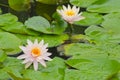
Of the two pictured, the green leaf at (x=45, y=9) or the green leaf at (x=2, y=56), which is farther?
the green leaf at (x=45, y=9)

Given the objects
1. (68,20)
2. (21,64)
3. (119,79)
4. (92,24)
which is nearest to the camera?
(119,79)

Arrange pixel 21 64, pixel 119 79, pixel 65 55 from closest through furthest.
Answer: pixel 119 79, pixel 21 64, pixel 65 55

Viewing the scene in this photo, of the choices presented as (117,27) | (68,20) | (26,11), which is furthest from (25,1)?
(117,27)

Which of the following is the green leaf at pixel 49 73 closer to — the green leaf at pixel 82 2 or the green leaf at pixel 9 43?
the green leaf at pixel 9 43

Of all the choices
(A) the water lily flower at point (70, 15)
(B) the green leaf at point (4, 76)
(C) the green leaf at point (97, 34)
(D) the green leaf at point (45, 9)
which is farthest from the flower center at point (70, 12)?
(B) the green leaf at point (4, 76)

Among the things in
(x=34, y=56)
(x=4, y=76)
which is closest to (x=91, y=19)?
(x=34, y=56)

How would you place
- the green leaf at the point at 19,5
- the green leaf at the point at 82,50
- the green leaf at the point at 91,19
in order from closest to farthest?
the green leaf at the point at 82,50 → the green leaf at the point at 91,19 → the green leaf at the point at 19,5

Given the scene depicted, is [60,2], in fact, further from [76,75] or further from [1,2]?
[76,75]

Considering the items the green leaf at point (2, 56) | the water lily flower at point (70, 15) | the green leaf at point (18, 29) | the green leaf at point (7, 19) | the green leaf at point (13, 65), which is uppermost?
the water lily flower at point (70, 15)
